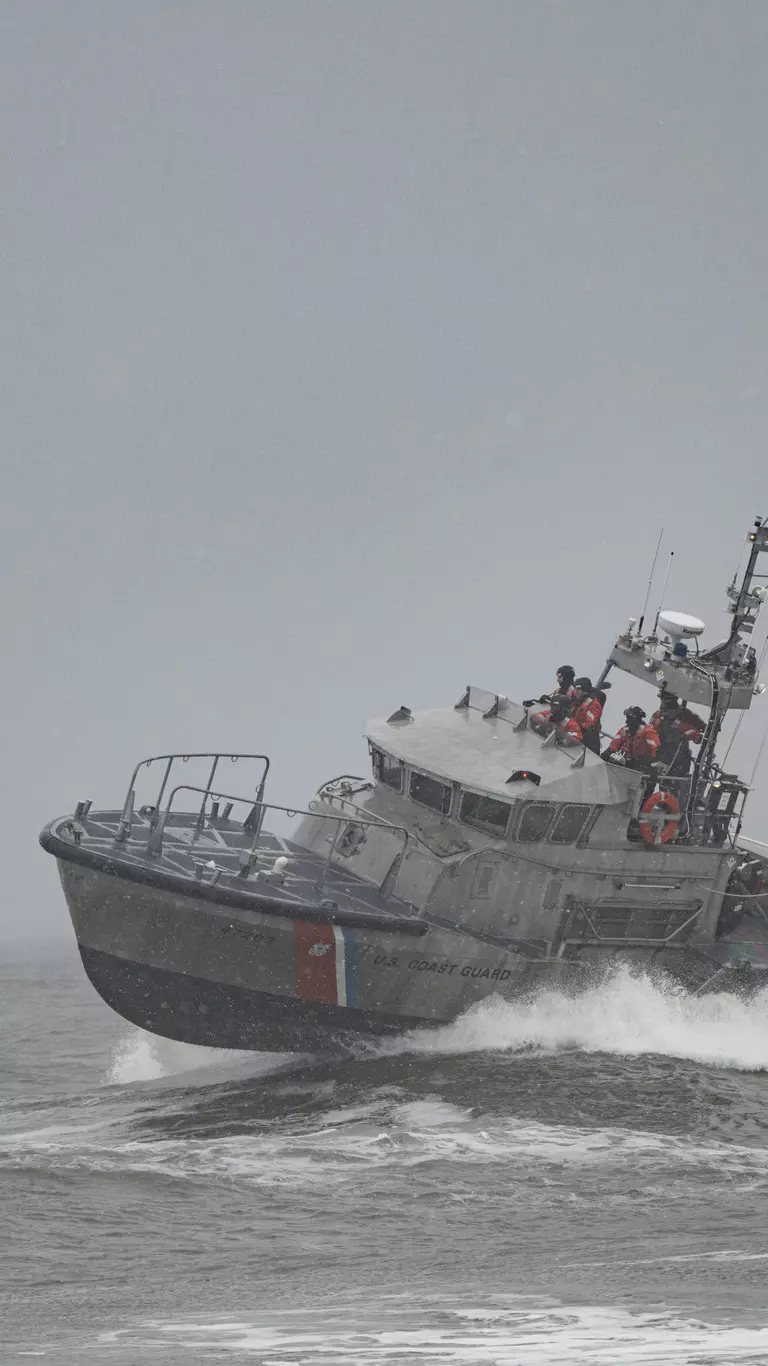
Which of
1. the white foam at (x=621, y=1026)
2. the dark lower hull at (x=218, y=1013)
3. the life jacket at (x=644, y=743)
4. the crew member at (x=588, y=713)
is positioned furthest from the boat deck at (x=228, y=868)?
the life jacket at (x=644, y=743)

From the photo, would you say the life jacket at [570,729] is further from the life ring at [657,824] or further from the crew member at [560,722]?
the life ring at [657,824]

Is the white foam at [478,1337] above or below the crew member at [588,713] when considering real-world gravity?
below

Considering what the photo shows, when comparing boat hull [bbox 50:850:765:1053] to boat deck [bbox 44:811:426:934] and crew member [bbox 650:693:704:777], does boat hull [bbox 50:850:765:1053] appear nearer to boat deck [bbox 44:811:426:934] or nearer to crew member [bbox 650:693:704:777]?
boat deck [bbox 44:811:426:934]

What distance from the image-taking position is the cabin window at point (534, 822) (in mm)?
15500

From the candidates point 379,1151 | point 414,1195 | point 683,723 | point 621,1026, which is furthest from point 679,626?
point 414,1195

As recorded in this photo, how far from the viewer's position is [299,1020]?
14641mm

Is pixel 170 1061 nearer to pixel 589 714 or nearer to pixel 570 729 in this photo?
pixel 570 729

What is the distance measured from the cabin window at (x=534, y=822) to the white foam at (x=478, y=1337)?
25.5 ft

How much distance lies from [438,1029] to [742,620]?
6149 millimetres

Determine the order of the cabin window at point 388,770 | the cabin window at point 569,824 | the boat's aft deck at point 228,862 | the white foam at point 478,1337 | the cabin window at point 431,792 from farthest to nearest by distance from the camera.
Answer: the cabin window at point 388,770 < the cabin window at point 431,792 < the cabin window at point 569,824 < the boat's aft deck at point 228,862 < the white foam at point 478,1337

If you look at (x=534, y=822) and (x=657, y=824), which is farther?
(x=657, y=824)

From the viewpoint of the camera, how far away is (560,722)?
55.4 feet

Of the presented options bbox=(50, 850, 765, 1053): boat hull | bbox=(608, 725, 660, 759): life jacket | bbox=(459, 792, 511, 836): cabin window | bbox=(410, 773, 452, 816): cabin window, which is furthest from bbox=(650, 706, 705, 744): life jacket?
bbox=(50, 850, 765, 1053): boat hull

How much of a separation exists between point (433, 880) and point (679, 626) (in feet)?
14.8
